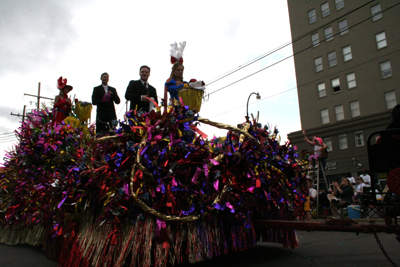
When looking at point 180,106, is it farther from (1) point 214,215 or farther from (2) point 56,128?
(2) point 56,128

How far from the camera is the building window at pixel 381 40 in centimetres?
2347

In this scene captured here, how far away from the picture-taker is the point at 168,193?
10.2 feet

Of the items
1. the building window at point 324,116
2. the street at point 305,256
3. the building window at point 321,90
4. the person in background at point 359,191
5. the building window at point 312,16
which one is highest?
the building window at point 312,16

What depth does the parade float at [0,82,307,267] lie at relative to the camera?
10.2ft

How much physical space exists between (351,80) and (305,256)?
24462 millimetres

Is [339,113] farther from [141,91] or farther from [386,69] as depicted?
[141,91]

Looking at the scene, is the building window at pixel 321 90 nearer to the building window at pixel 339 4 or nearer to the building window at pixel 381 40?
the building window at pixel 381 40

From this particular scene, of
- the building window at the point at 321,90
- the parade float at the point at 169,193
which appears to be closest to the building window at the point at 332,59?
the building window at the point at 321,90

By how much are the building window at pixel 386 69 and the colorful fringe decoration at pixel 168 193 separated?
23349mm

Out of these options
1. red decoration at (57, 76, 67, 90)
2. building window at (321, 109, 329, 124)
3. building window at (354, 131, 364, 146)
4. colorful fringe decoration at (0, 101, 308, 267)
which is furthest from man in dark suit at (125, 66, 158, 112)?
building window at (321, 109, 329, 124)

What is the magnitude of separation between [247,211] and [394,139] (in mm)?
Answer: 1635

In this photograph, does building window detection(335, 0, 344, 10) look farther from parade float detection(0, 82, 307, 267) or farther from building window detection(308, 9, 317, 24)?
parade float detection(0, 82, 307, 267)

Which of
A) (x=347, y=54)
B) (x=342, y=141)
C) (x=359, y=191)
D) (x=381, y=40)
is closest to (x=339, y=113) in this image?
(x=342, y=141)

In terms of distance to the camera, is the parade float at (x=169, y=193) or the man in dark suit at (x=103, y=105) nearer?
the parade float at (x=169, y=193)
